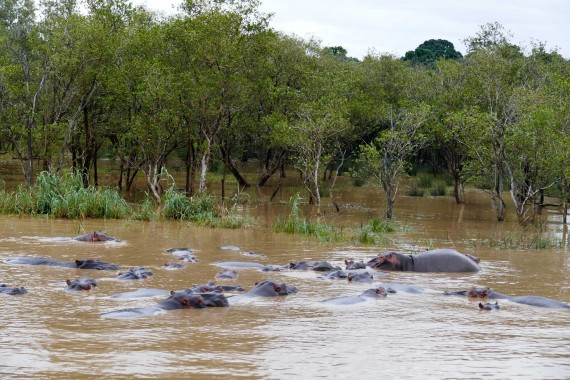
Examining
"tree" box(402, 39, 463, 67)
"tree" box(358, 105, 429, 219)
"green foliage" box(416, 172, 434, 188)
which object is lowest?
"green foliage" box(416, 172, 434, 188)

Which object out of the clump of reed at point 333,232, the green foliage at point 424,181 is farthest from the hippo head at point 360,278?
the green foliage at point 424,181

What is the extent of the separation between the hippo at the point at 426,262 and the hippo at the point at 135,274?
3567 mm

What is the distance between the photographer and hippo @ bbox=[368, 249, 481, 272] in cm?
1109

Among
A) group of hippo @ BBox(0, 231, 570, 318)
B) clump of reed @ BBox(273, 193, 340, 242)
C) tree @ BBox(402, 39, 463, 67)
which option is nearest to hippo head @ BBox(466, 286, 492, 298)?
group of hippo @ BBox(0, 231, 570, 318)

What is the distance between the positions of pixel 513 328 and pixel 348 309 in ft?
5.73

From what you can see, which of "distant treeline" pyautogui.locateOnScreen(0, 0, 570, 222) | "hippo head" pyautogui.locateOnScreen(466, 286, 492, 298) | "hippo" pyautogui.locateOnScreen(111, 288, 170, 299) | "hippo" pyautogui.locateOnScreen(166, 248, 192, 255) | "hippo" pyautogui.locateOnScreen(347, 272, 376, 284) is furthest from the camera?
"distant treeline" pyautogui.locateOnScreen(0, 0, 570, 222)

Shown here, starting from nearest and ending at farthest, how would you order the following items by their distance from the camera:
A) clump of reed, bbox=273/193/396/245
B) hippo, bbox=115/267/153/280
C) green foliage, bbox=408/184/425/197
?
hippo, bbox=115/267/153/280 < clump of reed, bbox=273/193/396/245 < green foliage, bbox=408/184/425/197

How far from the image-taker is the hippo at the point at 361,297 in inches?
321

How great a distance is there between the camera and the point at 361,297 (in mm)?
8359

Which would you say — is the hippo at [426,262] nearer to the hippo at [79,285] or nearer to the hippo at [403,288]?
the hippo at [403,288]

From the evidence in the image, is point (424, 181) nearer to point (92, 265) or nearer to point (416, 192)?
point (416, 192)

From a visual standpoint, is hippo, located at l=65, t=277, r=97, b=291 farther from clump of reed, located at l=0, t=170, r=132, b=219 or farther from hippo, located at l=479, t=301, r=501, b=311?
clump of reed, located at l=0, t=170, r=132, b=219

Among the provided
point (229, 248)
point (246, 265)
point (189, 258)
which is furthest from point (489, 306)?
point (229, 248)

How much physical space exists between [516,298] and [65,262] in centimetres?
618
